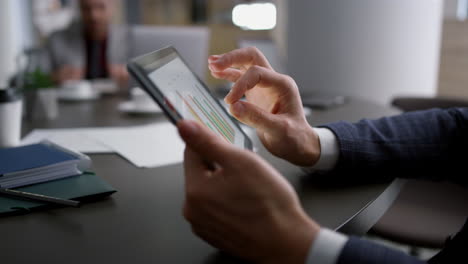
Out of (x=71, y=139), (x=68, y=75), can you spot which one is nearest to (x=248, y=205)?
(x=71, y=139)

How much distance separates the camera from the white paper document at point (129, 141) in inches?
38.7

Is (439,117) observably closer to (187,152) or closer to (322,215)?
(322,215)

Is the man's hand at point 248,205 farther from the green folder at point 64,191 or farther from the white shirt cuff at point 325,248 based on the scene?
the green folder at point 64,191

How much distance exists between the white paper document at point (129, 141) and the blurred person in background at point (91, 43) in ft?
5.40

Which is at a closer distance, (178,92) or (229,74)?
(178,92)

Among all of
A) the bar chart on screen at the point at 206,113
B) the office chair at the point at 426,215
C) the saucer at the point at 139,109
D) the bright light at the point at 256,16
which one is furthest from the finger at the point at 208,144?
the bright light at the point at 256,16

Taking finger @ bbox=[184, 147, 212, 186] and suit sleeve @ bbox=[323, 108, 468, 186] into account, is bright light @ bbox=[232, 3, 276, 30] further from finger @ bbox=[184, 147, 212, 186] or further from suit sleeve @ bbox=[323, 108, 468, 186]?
finger @ bbox=[184, 147, 212, 186]

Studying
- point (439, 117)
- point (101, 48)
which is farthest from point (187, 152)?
point (101, 48)

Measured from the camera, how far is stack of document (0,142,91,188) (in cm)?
74

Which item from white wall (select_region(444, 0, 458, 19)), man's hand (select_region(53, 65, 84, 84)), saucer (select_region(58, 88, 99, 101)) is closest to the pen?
saucer (select_region(58, 88, 99, 101))

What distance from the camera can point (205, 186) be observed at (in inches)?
19.0

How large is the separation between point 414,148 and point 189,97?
0.47 metres

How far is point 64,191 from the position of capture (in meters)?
0.73

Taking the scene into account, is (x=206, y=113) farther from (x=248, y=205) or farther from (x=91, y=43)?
(x=91, y=43)
